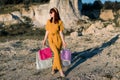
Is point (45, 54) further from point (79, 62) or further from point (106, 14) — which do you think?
point (106, 14)

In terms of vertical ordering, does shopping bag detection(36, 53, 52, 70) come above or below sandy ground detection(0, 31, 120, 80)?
above

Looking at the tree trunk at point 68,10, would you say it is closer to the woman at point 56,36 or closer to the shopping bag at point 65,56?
the shopping bag at point 65,56

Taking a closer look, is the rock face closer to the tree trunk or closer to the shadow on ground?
the tree trunk

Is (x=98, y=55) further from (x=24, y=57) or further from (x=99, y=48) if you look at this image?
(x=24, y=57)

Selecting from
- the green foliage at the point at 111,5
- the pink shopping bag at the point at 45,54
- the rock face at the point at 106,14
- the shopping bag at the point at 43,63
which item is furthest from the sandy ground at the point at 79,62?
the green foliage at the point at 111,5

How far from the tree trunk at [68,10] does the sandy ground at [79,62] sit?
15976 mm

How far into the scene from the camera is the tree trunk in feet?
121

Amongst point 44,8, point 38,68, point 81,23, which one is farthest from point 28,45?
point 44,8

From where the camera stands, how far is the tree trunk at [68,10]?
3697cm

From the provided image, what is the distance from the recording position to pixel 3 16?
146ft

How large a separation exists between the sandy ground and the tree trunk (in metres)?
16.0

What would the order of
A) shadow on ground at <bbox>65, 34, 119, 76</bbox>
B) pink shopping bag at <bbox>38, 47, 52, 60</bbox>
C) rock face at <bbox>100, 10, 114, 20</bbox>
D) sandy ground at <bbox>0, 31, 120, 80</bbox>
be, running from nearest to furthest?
sandy ground at <bbox>0, 31, 120, 80</bbox>, pink shopping bag at <bbox>38, 47, 52, 60</bbox>, shadow on ground at <bbox>65, 34, 119, 76</bbox>, rock face at <bbox>100, 10, 114, 20</bbox>

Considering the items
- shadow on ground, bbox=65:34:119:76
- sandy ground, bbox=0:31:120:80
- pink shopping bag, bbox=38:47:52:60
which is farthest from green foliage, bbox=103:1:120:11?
pink shopping bag, bbox=38:47:52:60

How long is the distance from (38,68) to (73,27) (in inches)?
892
